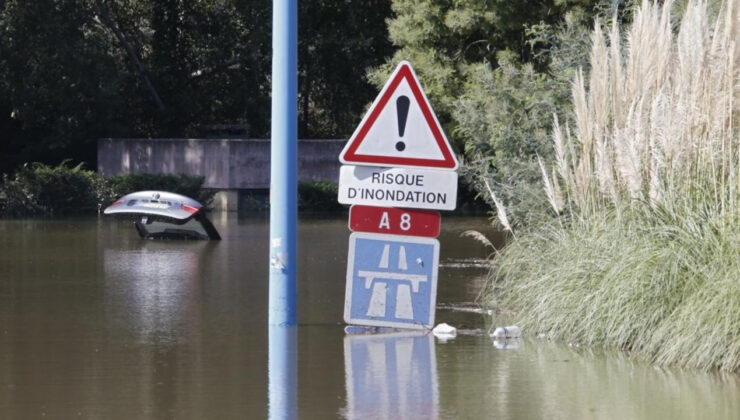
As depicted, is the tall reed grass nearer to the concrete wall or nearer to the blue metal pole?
the blue metal pole

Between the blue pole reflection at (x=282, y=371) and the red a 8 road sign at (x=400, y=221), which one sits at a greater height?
the red a 8 road sign at (x=400, y=221)

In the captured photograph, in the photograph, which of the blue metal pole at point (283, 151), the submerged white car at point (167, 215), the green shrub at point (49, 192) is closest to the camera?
the blue metal pole at point (283, 151)

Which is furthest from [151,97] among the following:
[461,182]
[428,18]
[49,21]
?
[428,18]

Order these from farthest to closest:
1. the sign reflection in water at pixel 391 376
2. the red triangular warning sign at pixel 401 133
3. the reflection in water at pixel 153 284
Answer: the reflection in water at pixel 153 284 < the red triangular warning sign at pixel 401 133 < the sign reflection in water at pixel 391 376

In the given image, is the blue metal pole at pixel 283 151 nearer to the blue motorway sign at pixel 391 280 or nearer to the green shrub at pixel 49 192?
the blue motorway sign at pixel 391 280

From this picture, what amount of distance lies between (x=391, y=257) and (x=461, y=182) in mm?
22590

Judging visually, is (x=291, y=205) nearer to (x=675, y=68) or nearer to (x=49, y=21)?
(x=675, y=68)

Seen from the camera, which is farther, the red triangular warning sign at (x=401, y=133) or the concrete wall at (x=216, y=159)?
the concrete wall at (x=216, y=159)

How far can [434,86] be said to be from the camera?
22969mm

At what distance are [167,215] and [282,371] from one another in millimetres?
12377

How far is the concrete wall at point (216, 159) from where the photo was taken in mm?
35281

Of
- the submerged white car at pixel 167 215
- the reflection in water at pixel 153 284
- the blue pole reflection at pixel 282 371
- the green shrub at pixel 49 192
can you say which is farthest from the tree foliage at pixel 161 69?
the blue pole reflection at pixel 282 371

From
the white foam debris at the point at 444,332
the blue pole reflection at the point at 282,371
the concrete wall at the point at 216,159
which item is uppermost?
the concrete wall at the point at 216,159

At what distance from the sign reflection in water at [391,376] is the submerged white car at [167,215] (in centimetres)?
1107
